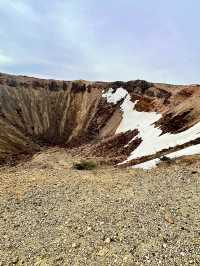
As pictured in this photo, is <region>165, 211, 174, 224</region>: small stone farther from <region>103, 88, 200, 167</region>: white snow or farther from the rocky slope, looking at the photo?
the rocky slope

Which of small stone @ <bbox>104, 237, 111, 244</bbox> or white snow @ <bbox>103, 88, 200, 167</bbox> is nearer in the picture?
small stone @ <bbox>104, 237, 111, 244</bbox>

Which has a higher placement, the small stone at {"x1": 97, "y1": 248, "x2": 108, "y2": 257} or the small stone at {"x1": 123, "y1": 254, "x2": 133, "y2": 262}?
the small stone at {"x1": 123, "y1": 254, "x2": 133, "y2": 262}

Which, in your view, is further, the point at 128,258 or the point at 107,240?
the point at 107,240

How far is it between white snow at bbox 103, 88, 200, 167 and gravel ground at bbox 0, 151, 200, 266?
10995 millimetres

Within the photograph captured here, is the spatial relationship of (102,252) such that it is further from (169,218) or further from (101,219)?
(169,218)

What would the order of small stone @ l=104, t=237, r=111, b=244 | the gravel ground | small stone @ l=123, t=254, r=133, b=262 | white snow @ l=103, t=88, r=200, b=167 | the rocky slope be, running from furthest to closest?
the rocky slope
white snow @ l=103, t=88, r=200, b=167
small stone @ l=104, t=237, r=111, b=244
the gravel ground
small stone @ l=123, t=254, r=133, b=262

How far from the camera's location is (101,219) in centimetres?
1672

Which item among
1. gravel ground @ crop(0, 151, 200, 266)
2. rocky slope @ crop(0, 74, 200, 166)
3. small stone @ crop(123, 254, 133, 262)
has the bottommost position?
rocky slope @ crop(0, 74, 200, 166)

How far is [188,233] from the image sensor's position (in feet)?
48.4

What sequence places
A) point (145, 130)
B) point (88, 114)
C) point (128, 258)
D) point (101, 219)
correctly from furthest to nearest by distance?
point (88, 114) < point (145, 130) < point (101, 219) < point (128, 258)

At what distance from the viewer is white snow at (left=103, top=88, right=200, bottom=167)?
42716 mm

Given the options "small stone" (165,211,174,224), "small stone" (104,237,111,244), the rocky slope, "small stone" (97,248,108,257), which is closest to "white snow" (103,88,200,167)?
the rocky slope

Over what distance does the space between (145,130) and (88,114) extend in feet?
121

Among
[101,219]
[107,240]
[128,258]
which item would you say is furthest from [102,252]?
[101,219]
